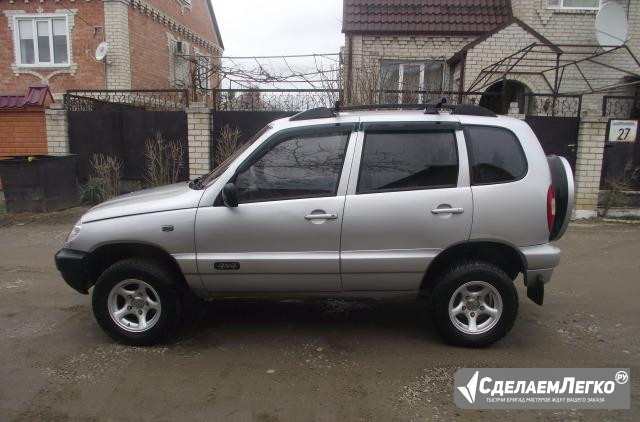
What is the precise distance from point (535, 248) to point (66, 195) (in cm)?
890

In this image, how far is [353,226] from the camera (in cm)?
367

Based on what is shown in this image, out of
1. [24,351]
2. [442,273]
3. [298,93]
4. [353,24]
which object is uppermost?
[353,24]

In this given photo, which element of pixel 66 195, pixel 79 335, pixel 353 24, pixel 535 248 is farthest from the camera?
pixel 353 24

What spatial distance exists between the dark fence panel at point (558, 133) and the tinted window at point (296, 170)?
678cm

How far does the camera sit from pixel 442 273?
12.6ft

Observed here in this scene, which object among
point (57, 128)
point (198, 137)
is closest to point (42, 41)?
point (57, 128)

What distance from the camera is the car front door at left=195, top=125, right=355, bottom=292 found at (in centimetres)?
368

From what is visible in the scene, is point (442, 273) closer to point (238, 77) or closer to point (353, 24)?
point (238, 77)

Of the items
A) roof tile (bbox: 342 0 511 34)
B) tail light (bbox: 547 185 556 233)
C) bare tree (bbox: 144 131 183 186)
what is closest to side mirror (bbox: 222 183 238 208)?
tail light (bbox: 547 185 556 233)

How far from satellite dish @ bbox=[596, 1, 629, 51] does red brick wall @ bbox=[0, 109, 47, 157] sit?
43.1 ft

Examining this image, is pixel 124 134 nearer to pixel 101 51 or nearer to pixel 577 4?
pixel 101 51

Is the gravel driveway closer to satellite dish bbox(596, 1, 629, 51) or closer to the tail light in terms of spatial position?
the tail light

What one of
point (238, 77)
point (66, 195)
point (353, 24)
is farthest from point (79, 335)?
point (353, 24)

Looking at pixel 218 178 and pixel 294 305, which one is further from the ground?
pixel 218 178
